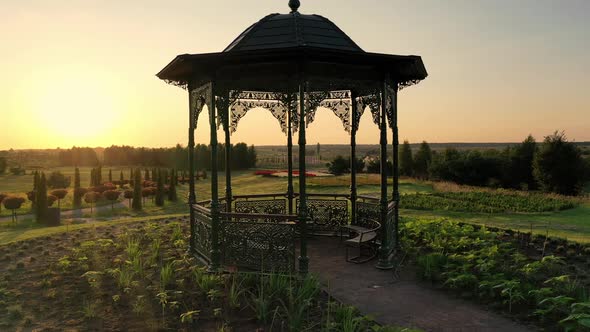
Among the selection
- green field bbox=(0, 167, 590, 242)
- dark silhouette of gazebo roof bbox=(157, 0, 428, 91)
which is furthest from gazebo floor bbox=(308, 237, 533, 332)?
green field bbox=(0, 167, 590, 242)

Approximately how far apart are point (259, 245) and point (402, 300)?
280 centimetres

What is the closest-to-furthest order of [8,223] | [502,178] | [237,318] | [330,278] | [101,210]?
[237,318]
[330,278]
[8,223]
[101,210]
[502,178]

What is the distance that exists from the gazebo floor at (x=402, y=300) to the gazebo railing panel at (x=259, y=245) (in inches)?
36.1

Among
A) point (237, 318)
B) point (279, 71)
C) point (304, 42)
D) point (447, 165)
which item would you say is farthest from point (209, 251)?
point (447, 165)

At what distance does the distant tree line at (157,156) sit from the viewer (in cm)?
6238

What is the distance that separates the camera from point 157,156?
74.4 meters

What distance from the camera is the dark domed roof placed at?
836cm

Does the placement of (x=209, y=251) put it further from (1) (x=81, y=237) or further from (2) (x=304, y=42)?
(1) (x=81, y=237)

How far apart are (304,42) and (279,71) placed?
76cm

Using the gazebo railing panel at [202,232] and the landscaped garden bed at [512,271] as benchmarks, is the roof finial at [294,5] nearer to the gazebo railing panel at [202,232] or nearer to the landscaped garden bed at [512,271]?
the gazebo railing panel at [202,232]

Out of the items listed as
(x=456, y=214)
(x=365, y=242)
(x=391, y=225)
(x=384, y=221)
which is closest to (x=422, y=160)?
(x=456, y=214)

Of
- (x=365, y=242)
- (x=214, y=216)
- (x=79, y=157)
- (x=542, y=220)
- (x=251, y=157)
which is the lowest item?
(x=542, y=220)

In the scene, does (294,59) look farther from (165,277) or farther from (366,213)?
(366,213)

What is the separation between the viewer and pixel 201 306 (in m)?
6.41
